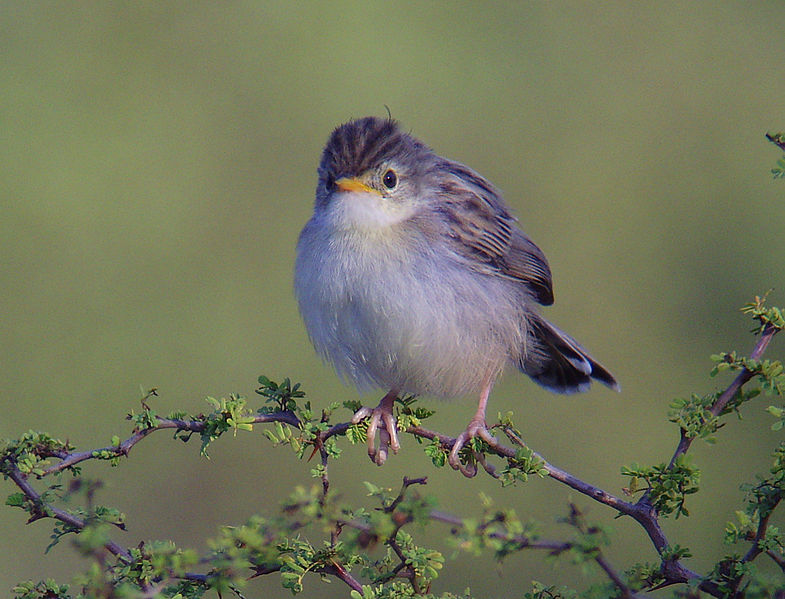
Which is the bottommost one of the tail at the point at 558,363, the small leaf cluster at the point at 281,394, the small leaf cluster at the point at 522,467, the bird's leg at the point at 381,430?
the bird's leg at the point at 381,430

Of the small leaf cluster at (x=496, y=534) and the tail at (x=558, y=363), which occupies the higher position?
the tail at (x=558, y=363)

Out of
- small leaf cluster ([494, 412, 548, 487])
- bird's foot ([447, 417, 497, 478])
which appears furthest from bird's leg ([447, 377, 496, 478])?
small leaf cluster ([494, 412, 548, 487])

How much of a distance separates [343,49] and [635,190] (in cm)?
302

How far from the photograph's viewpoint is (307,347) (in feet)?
26.7

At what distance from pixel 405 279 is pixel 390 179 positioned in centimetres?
56

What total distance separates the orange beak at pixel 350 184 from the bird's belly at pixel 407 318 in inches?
11.4

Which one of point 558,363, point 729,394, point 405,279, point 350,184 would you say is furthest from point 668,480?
point 558,363

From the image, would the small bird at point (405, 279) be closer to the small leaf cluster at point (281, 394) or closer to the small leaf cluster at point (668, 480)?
the small leaf cluster at point (281, 394)

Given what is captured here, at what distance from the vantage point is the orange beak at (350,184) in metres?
4.65

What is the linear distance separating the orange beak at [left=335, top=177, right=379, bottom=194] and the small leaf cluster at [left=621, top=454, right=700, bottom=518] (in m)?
2.25

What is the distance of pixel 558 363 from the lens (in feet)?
17.9

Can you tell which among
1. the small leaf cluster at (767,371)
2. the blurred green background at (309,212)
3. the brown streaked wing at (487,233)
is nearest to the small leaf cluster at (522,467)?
the small leaf cluster at (767,371)

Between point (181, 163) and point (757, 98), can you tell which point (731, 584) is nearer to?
point (181, 163)

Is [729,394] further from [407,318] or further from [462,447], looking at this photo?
[407,318]
